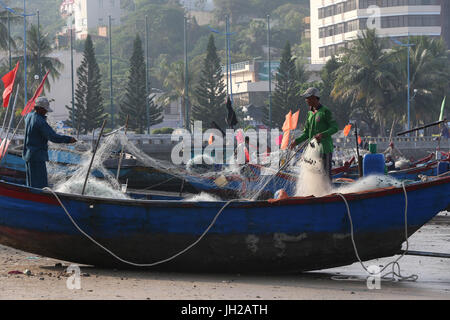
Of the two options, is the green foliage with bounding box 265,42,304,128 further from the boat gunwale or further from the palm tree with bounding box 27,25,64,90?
the boat gunwale

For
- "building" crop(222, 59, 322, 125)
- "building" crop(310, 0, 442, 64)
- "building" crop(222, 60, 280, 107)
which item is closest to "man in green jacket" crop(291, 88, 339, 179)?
"building" crop(222, 59, 322, 125)

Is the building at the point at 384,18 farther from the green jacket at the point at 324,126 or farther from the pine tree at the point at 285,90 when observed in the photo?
the green jacket at the point at 324,126

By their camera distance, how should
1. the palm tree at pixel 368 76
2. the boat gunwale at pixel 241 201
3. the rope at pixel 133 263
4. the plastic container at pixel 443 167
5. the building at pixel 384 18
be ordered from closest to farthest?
1. the boat gunwale at pixel 241 201
2. the rope at pixel 133 263
3. the plastic container at pixel 443 167
4. the palm tree at pixel 368 76
5. the building at pixel 384 18

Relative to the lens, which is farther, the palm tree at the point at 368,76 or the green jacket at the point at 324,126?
the palm tree at the point at 368,76

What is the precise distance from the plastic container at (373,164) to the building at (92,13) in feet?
503

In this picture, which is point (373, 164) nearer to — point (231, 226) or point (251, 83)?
point (231, 226)

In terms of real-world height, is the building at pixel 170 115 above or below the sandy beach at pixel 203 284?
above

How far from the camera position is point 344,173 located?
2019 cm

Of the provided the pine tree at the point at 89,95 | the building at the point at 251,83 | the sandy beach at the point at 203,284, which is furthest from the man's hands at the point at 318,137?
the building at the point at 251,83

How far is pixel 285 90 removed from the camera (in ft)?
197

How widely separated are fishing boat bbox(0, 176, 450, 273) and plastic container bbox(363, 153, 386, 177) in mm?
1424

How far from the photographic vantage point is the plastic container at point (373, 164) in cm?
1067

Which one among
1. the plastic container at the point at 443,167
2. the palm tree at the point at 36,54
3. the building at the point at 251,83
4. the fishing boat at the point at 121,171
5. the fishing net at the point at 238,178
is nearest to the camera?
the fishing net at the point at 238,178

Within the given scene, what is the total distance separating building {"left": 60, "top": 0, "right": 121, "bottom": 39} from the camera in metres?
163
